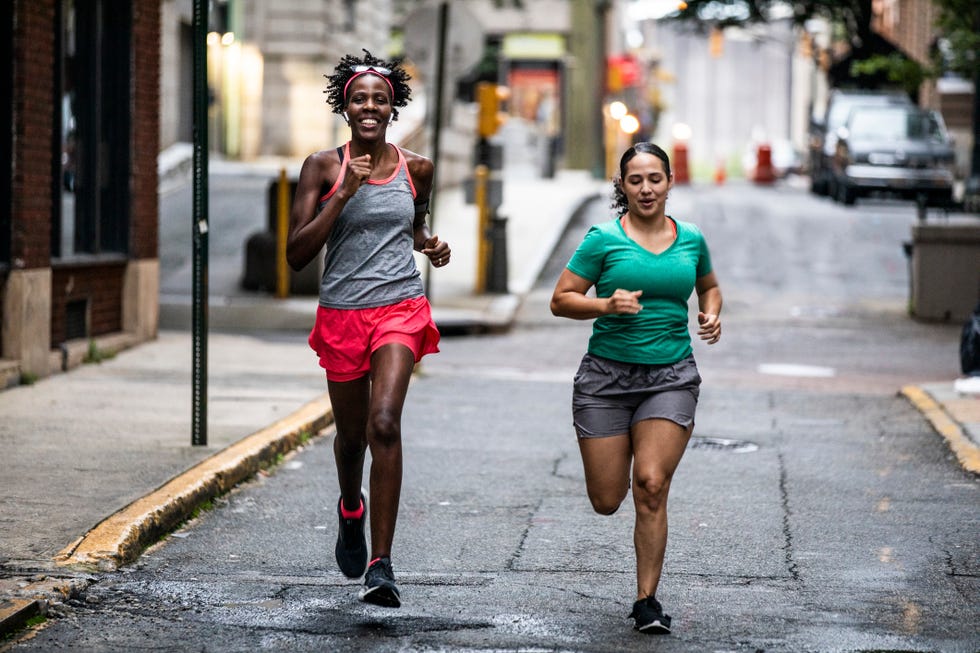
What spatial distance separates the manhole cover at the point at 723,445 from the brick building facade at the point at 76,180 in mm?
4832

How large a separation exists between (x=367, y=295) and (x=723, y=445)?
4.90 m

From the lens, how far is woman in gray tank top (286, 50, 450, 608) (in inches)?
237

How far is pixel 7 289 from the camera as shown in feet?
39.9

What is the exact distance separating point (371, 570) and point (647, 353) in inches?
48.6

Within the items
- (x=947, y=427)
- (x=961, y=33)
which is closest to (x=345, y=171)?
(x=947, y=427)

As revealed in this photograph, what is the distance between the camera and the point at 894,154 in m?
32.3

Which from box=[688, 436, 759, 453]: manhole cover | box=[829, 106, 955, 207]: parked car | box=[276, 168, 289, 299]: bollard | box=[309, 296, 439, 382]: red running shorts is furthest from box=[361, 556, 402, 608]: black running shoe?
box=[829, 106, 955, 207]: parked car

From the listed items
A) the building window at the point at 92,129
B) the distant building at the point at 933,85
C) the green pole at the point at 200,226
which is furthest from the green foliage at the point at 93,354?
the distant building at the point at 933,85

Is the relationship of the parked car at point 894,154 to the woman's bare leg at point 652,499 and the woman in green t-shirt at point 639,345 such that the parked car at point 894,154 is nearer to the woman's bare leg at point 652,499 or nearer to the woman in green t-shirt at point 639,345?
the woman in green t-shirt at point 639,345

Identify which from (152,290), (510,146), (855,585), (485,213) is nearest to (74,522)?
(855,585)

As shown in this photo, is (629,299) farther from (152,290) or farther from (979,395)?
(152,290)

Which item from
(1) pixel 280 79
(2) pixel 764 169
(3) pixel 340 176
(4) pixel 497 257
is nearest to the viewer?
(3) pixel 340 176

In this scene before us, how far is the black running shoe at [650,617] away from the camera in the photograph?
224 inches

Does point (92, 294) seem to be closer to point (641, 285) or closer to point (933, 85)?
point (641, 285)
